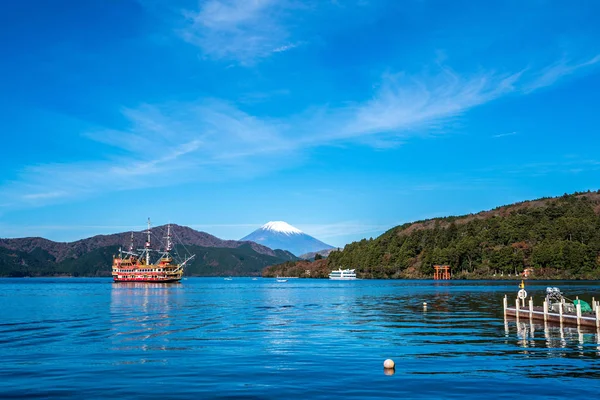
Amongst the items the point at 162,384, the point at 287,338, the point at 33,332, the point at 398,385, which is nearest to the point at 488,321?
the point at 287,338

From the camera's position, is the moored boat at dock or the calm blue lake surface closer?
the calm blue lake surface

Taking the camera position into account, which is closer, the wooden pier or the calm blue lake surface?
the calm blue lake surface

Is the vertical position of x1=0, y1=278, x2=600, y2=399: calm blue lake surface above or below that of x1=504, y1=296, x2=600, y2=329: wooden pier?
below

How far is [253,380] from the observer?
30.6 meters

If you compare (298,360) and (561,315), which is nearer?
(298,360)

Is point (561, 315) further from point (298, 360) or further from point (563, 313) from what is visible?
point (298, 360)

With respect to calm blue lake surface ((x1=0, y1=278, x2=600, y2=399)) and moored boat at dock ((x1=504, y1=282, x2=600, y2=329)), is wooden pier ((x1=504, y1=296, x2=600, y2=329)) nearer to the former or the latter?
moored boat at dock ((x1=504, y1=282, x2=600, y2=329))

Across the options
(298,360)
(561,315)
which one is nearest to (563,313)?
(561,315)

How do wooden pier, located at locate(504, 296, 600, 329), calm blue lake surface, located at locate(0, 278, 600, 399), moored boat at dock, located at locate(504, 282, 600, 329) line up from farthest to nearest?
moored boat at dock, located at locate(504, 282, 600, 329) < wooden pier, located at locate(504, 296, 600, 329) < calm blue lake surface, located at locate(0, 278, 600, 399)

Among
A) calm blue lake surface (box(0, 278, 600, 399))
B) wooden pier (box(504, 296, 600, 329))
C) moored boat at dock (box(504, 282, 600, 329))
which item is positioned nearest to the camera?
calm blue lake surface (box(0, 278, 600, 399))

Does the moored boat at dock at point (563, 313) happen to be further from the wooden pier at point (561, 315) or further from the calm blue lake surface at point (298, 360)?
the calm blue lake surface at point (298, 360)

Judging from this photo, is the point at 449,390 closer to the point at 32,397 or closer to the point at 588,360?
the point at 588,360

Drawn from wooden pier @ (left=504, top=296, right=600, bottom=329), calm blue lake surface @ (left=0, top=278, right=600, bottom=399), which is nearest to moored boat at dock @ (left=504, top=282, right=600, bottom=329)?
wooden pier @ (left=504, top=296, right=600, bottom=329)

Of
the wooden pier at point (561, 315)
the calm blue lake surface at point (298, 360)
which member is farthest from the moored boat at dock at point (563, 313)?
the calm blue lake surface at point (298, 360)
